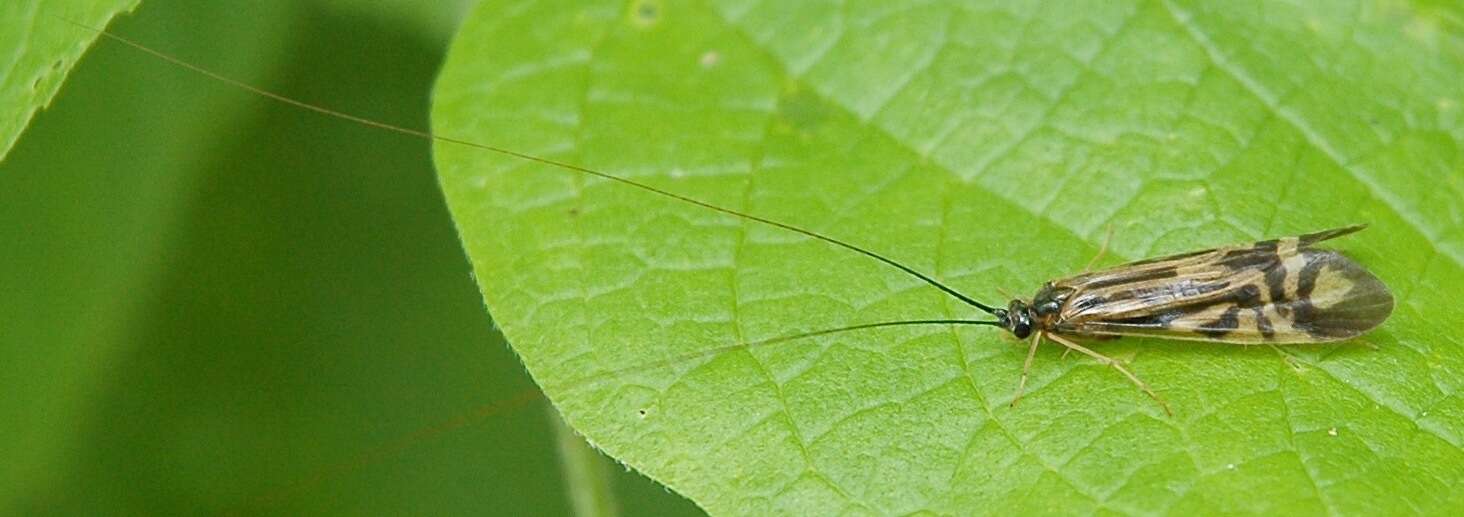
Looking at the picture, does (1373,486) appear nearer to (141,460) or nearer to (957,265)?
(957,265)

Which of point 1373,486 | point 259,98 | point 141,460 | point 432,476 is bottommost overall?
point 432,476

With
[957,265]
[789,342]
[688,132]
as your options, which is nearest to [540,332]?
[789,342]

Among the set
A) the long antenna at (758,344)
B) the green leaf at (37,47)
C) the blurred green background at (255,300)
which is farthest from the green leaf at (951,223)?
the green leaf at (37,47)

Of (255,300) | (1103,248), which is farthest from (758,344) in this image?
(255,300)

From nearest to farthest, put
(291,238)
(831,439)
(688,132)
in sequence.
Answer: (831,439) < (688,132) < (291,238)

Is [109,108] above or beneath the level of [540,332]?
beneath

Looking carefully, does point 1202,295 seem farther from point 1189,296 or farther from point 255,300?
point 255,300
